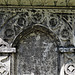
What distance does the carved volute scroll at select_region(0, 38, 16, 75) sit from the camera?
113 inches

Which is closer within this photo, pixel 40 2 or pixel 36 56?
pixel 40 2

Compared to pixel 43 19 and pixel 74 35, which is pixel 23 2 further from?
pixel 74 35

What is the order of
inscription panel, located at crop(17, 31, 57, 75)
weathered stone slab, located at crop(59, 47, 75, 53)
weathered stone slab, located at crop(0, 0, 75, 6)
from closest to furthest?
1. weathered stone slab, located at crop(0, 0, 75, 6)
2. weathered stone slab, located at crop(59, 47, 75, 53)
3. inscription panel, located at crop(17, 31, 57, 75)

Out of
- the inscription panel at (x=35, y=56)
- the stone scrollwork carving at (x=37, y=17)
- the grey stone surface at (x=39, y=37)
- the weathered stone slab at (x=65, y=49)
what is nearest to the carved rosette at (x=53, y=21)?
the grey stone surface at (x=39, y=37)

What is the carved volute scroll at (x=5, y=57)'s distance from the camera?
288 centimetres

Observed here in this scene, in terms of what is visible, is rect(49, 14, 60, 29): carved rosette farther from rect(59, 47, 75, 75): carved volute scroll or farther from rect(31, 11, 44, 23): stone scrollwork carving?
rect(59, 47, 75, 75): carved volute scroll

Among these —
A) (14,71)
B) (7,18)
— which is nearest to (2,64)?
(14,71)

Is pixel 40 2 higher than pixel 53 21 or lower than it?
higher

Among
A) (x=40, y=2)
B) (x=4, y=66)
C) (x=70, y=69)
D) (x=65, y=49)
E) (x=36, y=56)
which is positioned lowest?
(x=70, y=69)

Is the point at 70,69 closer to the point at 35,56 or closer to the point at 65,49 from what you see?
the point at 65,49

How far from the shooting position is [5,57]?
2.88 m

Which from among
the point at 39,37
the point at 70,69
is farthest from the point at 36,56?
the point at 70,69

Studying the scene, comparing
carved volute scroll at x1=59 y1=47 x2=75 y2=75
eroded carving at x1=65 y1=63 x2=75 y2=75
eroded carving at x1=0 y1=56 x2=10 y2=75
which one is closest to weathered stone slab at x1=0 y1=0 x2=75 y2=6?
carved volute scroll at x1=59 y1=47 x2=75 y2=75

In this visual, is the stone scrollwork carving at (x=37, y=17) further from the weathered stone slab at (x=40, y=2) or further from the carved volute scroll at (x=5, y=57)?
the carved volute scroll at (x=5, y=57)
